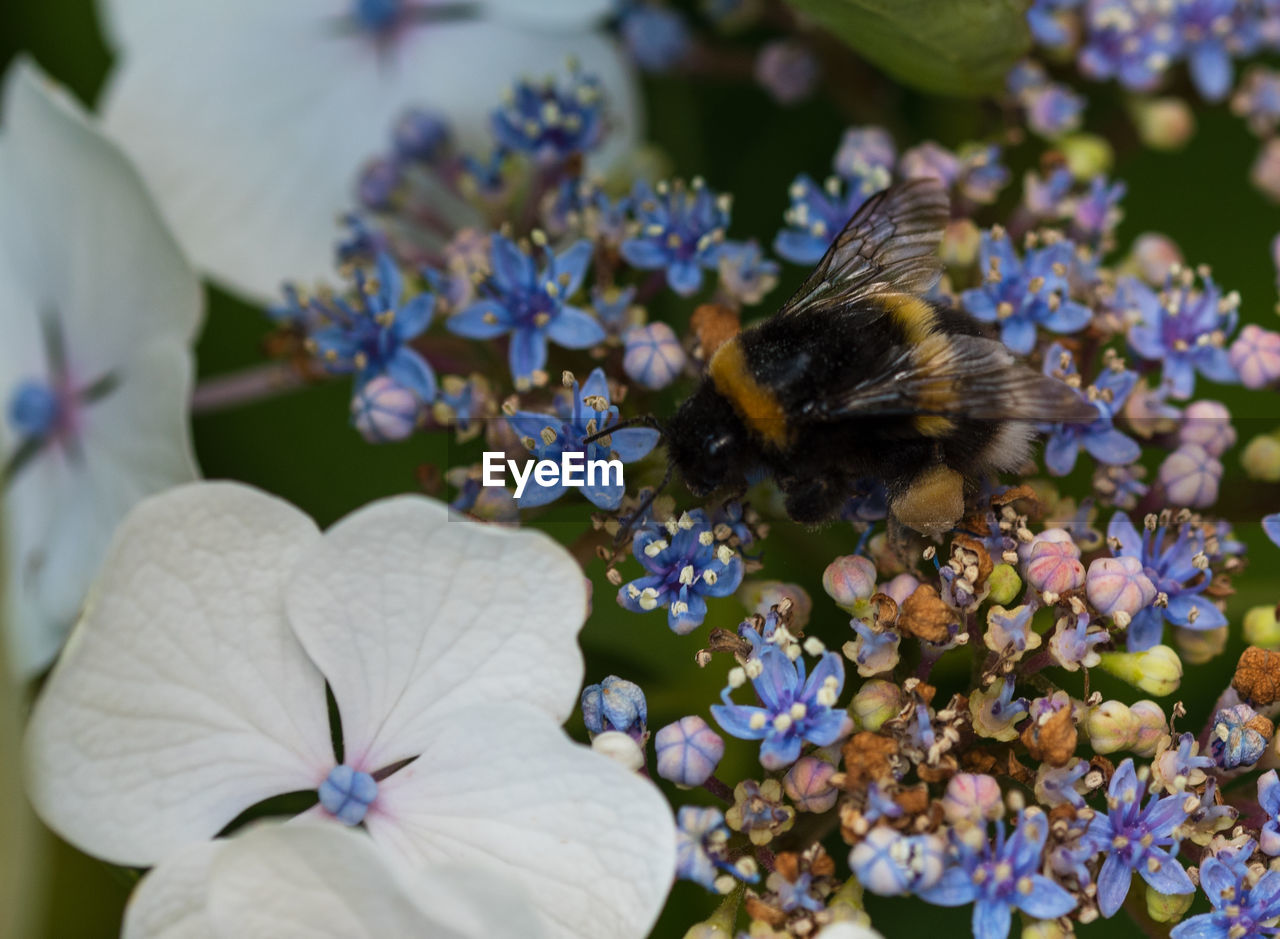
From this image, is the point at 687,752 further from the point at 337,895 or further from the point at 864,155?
the point at 864,155

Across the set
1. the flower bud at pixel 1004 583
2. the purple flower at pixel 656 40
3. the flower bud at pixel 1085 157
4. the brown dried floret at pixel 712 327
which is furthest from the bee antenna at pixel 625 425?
the purple flower at pixel 656 40

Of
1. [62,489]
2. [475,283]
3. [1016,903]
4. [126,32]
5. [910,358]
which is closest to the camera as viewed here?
[1016,903]

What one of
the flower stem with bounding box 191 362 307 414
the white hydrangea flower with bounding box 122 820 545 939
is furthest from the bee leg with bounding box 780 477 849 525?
the flower stem with bounding box 191 362 307 414

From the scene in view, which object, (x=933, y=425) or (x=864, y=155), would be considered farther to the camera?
(x=864, y=155)

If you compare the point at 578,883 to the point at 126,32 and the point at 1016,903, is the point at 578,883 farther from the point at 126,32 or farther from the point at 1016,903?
the point at 126,32

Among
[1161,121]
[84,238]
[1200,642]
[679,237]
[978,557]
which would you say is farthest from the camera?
[1161,121]

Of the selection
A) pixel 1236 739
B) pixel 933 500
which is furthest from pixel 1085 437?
pixel 1236 739

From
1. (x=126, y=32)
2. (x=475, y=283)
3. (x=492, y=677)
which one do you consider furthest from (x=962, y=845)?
(x=126, y=32)
